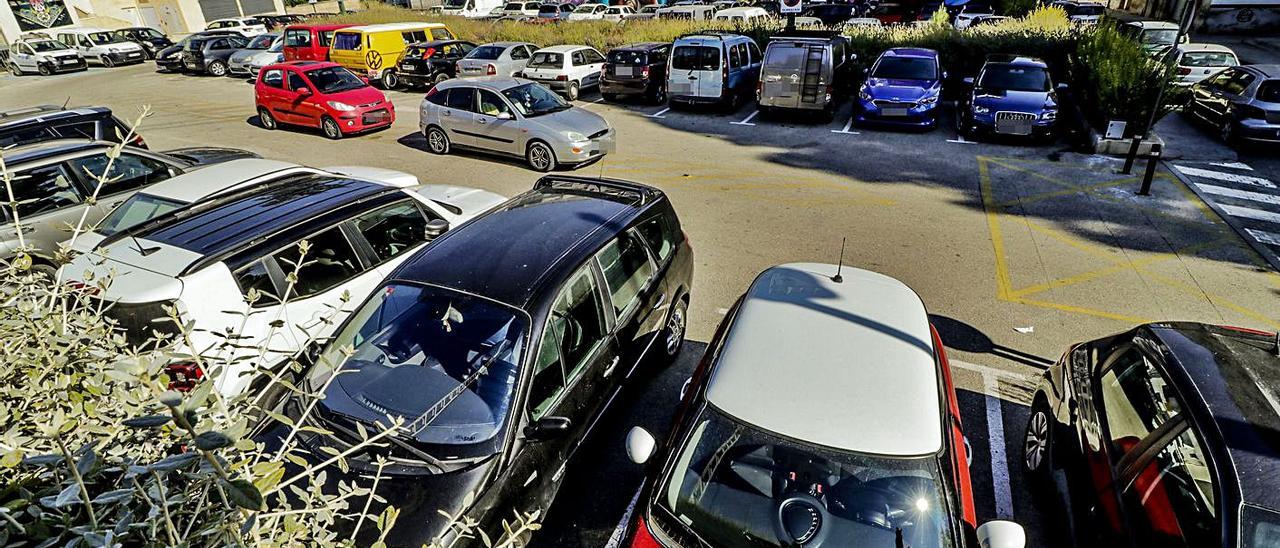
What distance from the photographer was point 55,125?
8.92m

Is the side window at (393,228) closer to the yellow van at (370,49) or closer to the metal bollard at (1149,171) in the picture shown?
the metal bollard at (1149,171)

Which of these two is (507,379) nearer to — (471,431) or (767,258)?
(471,431)

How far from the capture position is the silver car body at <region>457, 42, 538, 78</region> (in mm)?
18859

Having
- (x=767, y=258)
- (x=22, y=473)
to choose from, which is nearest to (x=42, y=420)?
(x=22, y=473)

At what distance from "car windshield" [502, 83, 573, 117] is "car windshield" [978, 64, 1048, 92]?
957 cm

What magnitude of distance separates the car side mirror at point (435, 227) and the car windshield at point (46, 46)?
110 feet

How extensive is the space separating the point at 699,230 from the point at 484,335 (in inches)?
223

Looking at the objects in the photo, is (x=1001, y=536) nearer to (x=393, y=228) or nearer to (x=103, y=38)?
(x=393, y=228)

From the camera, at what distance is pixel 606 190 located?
6.11 metres

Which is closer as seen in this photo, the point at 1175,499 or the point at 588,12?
the point at 1175,499

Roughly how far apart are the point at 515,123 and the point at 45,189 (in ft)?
22.6

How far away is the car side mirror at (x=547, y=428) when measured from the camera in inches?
145

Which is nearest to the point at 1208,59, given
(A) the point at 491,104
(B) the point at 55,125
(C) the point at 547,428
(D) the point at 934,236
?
(D) the point at 934,236

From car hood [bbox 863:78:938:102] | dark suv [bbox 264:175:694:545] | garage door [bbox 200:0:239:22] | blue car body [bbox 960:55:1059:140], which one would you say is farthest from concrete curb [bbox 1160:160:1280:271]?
Answer: garage door [bbox 200:0:239:22]
